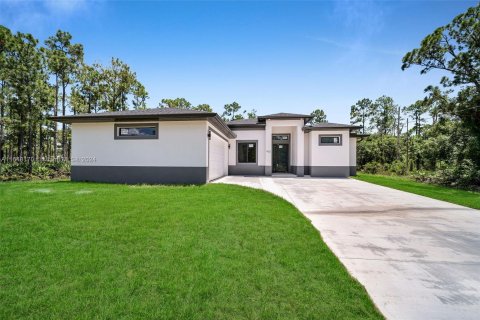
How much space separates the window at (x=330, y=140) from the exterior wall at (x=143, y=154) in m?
9.68

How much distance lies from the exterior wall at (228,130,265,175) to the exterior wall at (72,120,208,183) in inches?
270

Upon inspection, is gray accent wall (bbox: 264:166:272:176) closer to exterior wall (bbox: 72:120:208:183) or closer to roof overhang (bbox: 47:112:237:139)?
roof overhang (bbox: 47:112:237:139)

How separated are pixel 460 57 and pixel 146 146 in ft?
62.7

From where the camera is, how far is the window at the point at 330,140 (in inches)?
619

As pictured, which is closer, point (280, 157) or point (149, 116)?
point (149, 116)

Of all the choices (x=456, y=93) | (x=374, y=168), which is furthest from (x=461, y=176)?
(x=374, y=168)

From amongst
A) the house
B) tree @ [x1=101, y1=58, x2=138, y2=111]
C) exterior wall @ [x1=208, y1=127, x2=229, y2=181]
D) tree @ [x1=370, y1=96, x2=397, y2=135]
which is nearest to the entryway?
exterior wall @ [x1=208, y1=127, x2=229, y2=181]

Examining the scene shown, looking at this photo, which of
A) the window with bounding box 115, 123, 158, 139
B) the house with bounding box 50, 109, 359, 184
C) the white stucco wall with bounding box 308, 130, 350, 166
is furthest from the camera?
the white stucco wall with bounding box 308, 130, 350, 166

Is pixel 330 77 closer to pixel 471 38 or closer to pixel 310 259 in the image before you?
pixel 471 38

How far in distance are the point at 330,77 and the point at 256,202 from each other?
10.1 m

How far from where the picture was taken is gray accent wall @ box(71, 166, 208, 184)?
400 inches

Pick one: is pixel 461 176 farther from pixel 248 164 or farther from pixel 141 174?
pixel 141 174

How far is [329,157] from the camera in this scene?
15836mm

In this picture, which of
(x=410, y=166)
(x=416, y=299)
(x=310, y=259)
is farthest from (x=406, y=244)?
(x=410, y=166)
